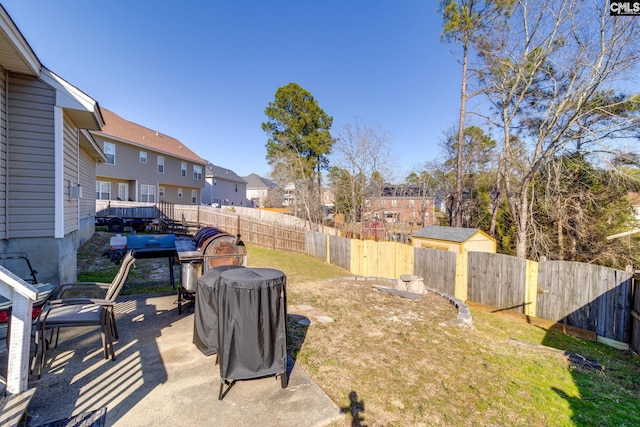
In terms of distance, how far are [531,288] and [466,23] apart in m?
12.8

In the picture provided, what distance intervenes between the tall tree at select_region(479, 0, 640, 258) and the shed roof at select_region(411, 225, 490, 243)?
89.1 inches

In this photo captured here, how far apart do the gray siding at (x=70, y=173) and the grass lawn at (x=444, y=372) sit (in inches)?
83.1

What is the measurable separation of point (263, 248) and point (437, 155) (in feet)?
52.4

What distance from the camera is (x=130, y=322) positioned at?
4590 millimetres

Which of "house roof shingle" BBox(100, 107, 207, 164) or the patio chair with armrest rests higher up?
"house roof shingle" BBox(100, 107, 207, 164)

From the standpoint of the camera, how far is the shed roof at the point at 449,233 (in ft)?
35.2

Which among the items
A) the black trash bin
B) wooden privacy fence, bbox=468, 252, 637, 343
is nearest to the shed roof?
wooden privacy fence, bbox=468, 252, 637, 343

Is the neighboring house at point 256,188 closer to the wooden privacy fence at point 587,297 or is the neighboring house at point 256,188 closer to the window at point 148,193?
the window at point 148,193

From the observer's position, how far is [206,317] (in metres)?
3.52

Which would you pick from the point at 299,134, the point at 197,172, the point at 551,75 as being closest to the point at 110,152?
the point at 197,172

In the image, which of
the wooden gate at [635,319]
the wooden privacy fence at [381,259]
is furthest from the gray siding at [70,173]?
the wooden gate at [635,319]

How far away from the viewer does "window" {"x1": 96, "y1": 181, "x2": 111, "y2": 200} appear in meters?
19.7

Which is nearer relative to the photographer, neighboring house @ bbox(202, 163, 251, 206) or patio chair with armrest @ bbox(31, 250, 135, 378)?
patio chair with armrest @ bbox(31, 250, 135, 378)

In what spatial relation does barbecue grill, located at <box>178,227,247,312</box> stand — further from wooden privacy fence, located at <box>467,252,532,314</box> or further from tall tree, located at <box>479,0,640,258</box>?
tall tree, located at <box>479,0,640,258</box>
